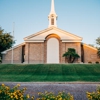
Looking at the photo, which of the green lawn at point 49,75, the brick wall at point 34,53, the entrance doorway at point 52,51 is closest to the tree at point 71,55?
the entrance doorway at point 52,51

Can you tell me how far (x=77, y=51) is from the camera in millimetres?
30672

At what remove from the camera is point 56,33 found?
3203 centimetres

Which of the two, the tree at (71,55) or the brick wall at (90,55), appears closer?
the tree at (71,55)

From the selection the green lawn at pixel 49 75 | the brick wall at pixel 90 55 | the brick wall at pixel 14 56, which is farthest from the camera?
the brick wall at pixel 90 55

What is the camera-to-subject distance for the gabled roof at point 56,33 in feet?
103

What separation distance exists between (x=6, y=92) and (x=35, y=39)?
1063 inches

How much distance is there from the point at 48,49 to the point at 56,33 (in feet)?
12.9

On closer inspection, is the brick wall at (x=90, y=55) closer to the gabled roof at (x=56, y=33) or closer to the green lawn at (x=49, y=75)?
the gabled roof at (x=56, y=33)

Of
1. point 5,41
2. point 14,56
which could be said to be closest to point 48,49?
point 14,56

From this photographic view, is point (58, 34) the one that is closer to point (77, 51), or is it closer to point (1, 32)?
point (77, 51)

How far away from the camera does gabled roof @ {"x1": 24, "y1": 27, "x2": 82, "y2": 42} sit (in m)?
31.3

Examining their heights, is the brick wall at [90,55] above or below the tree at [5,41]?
below

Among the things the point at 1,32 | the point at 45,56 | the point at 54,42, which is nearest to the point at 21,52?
the point at 45,56

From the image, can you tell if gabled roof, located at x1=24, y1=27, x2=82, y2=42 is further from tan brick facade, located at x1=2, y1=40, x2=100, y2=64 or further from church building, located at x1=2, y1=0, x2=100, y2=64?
tan brick facade, located at x1=2, y1=40, x2=100, y2=64
